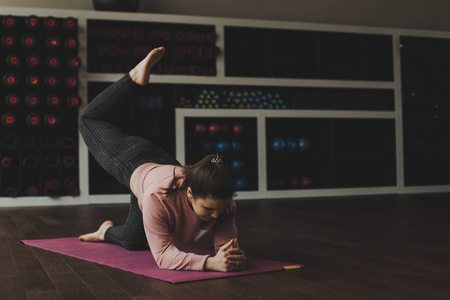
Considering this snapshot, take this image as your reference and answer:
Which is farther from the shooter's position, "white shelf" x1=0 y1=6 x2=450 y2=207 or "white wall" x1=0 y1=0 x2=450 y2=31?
"white wall" x1=0 y1=0 x2=450 y2=31

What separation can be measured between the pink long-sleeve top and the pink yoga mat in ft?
0.17

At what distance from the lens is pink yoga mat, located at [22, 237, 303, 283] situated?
6.63ft

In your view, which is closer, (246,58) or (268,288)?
(268,288)

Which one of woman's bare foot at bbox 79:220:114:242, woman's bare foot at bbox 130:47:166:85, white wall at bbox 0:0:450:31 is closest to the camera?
woman's bare foot at bbox 130:47:166:85

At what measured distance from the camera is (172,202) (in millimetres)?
2020

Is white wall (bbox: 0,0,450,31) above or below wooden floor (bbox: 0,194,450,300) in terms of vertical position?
above

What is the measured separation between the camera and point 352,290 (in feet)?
5.87

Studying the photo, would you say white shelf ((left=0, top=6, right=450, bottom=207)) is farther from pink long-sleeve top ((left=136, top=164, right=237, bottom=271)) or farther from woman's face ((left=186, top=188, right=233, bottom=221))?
woman's face ((left=186, top=188, right=233, bottom=221))

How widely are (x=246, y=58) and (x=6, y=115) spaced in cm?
299

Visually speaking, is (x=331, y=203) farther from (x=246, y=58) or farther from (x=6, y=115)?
(x=6, y=115)

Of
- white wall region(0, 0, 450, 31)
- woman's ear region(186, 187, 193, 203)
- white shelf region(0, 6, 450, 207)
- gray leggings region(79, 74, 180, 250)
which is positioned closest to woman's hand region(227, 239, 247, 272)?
woman's ear region(186, 187, 193, 203)

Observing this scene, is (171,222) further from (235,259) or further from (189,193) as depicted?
(235,259)

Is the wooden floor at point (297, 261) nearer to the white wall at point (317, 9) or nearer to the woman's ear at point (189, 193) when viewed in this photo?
the woman's ear at point (189, 193)

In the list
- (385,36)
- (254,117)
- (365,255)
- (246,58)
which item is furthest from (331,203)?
(365,255)
